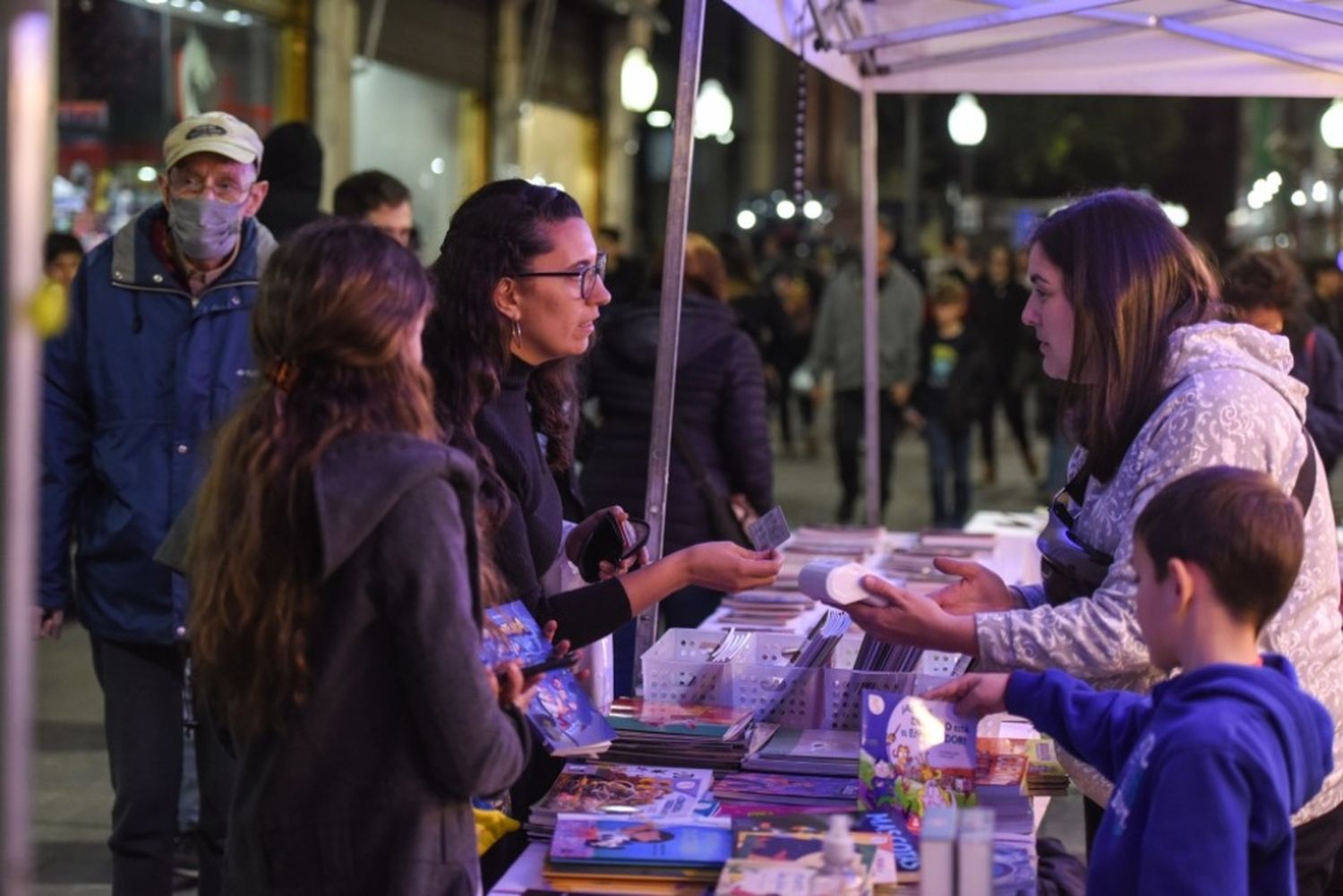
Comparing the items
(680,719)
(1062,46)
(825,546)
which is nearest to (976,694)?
(680,719)

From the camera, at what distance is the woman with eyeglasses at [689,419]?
6520mm

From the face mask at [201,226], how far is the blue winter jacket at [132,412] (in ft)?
0.24

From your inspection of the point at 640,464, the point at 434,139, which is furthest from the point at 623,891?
the point at 434,139

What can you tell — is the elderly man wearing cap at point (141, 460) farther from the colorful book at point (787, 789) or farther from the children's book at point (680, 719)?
the colorful book at point (787, 789)

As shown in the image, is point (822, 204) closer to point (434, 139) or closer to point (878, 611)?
point (434, 139)

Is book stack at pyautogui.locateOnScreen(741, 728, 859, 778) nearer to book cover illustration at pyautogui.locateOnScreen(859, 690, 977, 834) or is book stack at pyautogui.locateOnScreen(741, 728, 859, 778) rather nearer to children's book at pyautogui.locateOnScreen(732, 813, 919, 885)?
book cover illustration at pyautogui.locateOnScreen(859, 690, 977, 834)

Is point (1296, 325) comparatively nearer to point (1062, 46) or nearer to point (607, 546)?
point (1062, 46)

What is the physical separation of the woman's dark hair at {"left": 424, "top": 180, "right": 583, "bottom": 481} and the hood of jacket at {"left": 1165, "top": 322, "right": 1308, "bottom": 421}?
112 centimetres

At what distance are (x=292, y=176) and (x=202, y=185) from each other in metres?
1.66

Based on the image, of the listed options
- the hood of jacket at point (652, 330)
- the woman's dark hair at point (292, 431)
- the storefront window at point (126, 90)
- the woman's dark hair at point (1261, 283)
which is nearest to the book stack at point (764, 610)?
the hood of jacket at point (652, 330)

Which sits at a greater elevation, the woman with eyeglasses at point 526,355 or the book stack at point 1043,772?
the woman with eyeglasses at point 526,355

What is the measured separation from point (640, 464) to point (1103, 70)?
2094mm

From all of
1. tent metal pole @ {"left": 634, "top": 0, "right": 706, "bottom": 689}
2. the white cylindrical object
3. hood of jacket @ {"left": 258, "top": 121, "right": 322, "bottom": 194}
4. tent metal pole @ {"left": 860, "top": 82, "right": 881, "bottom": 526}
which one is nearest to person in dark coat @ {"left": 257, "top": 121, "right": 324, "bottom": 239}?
hood of jacket @ {"left": 258, "top": 121, "right": 322, "bottom": 194}

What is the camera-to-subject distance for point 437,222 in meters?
15.7
